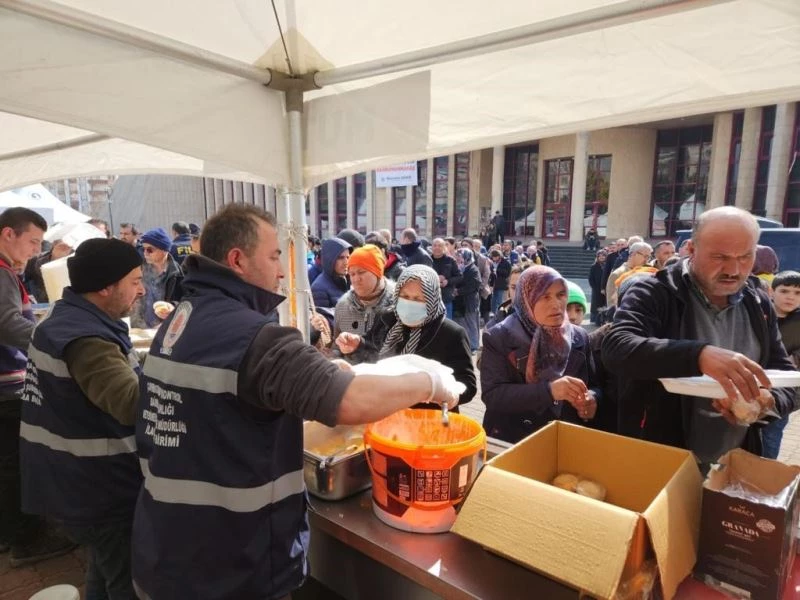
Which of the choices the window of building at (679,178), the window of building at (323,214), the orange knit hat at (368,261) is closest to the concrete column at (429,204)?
the window of building at (323,214)

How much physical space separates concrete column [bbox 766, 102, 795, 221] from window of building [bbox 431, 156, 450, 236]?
14.2 m

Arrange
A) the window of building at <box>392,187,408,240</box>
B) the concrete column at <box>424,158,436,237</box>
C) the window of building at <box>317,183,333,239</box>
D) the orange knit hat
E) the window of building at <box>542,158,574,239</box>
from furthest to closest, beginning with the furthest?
1. the window of building at <box>317,183,333,239</box>
2. the window of building at <box>392,187,408,240</box>
3. the concrete column at <box>424,158,436,237</box>
4. the window of building at <box>542,158,574,239</box>
5. the orange knit hat

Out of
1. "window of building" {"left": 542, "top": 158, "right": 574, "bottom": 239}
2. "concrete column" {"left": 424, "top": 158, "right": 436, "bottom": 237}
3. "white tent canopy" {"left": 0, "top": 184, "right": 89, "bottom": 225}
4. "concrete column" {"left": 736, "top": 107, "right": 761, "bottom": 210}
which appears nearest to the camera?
"white tent canopy" {"left": 0, "top": 184, "right": 89, "bottom": 225}

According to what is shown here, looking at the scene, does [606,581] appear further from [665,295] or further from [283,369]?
[665,295]

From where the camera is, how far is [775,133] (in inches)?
655

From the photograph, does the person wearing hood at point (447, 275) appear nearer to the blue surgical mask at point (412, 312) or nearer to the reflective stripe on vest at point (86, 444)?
the blue surgical mask at point (412, 312)

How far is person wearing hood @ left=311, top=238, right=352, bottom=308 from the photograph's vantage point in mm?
4555

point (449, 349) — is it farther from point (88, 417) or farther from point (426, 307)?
point (88, 417)

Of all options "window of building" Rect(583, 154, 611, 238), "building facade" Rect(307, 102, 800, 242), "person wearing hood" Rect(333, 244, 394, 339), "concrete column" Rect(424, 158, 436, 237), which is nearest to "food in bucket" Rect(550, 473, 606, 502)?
"person wearing hood" Rect(333, 244, 394, 339)

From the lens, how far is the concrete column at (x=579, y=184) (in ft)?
70.0

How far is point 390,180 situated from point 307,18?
24085 millimetres

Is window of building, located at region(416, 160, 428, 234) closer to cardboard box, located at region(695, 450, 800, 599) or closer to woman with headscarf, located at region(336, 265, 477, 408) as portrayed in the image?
woman with headscarf, located at region(336, 265, 477, 408)

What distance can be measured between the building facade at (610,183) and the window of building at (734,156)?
0.12 feet

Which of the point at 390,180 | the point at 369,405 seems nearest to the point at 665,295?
the point at 369,405
